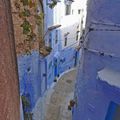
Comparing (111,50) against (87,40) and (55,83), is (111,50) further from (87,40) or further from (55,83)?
(55,83)

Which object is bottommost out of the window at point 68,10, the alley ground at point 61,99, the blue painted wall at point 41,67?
the alley ground at point 61,99

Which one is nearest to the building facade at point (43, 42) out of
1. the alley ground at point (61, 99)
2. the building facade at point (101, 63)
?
the alley ground at point (61, 99)

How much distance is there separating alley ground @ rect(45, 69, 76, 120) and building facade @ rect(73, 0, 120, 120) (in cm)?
746

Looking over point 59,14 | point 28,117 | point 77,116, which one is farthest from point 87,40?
point 59,14

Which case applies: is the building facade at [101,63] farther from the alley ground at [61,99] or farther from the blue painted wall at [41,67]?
the alley ground at [61,99]

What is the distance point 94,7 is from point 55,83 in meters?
14.1

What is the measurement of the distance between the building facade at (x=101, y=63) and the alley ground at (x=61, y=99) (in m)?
7.46

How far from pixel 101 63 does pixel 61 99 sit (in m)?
11.0

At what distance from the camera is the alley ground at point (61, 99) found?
12.3m

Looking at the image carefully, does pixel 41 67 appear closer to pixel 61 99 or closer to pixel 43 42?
pixel 43 42

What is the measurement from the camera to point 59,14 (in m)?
16.6

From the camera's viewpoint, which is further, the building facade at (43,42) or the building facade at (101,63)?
the building facade at (43,42)

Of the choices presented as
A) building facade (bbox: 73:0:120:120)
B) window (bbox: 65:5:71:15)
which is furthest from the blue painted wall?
building facade (bbox: 73:0:120:120)

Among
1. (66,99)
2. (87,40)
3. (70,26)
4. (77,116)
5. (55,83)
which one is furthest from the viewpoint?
(70,26)
